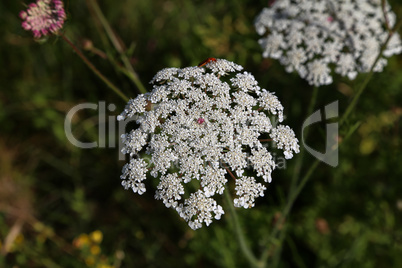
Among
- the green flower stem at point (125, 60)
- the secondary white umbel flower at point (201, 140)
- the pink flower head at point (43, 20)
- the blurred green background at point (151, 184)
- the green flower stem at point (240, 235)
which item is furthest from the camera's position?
the blurred green background at point (151, 184)

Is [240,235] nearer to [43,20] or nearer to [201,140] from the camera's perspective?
[201,140]

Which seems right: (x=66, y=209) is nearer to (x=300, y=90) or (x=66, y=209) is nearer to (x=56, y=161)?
(x=56, y=161)

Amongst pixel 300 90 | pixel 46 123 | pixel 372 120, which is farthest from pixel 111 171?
pixel 372 120

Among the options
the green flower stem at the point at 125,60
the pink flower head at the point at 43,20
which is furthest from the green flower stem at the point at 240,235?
the pink flower head at the point at 43,20

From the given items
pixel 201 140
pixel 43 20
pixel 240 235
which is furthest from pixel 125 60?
pixel 240 235

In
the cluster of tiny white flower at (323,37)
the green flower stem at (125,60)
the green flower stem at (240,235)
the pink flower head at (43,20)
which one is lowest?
the green flower stem at (240,235)

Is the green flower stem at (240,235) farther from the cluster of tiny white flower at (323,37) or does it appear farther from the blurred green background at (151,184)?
the cluster of tiny white flower at (323,37)
